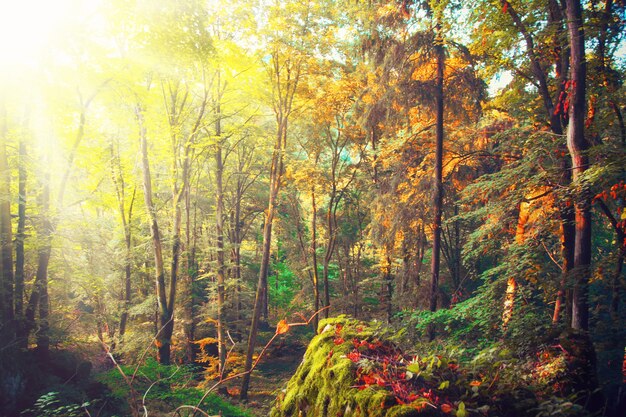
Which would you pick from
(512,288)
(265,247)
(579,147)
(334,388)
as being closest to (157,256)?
(265,247)

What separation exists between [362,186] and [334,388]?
43.5 feet

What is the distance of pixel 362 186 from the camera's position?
15.9 meters

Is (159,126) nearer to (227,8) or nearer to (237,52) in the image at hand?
(237,52)

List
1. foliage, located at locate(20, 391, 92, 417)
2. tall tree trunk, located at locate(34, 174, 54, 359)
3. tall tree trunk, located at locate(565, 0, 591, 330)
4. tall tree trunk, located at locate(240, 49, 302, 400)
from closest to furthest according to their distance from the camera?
tall tree trunk, located at locate(565, 0, 591, 330) < foliage, located at locate(20, 391, 92, 417) < tall tree trunk, located at locate(34, 174, 54, 359) < tall tree trunk, located at locate(240, 49, 302, 400)

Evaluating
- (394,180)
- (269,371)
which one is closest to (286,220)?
(269,371)

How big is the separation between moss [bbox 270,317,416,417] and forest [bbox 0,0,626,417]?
0.03 m

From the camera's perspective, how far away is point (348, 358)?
132 inches

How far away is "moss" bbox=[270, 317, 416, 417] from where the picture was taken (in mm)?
2611

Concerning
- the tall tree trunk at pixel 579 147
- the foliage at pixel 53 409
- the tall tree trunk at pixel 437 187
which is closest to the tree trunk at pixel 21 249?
the foliage at pixel 53 409

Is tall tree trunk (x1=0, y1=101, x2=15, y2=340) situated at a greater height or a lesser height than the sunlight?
lesser

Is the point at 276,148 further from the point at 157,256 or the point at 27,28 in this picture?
the point at 27,28

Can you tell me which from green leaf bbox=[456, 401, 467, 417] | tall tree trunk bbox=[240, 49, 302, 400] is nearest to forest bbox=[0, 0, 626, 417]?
green leaf bbox=[456, 401, 467, 417]

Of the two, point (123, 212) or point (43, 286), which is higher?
point (123, 212)

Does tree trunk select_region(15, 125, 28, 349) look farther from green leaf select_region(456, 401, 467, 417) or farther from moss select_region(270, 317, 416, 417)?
green leaf select_region(456, 401, 467, 417)
